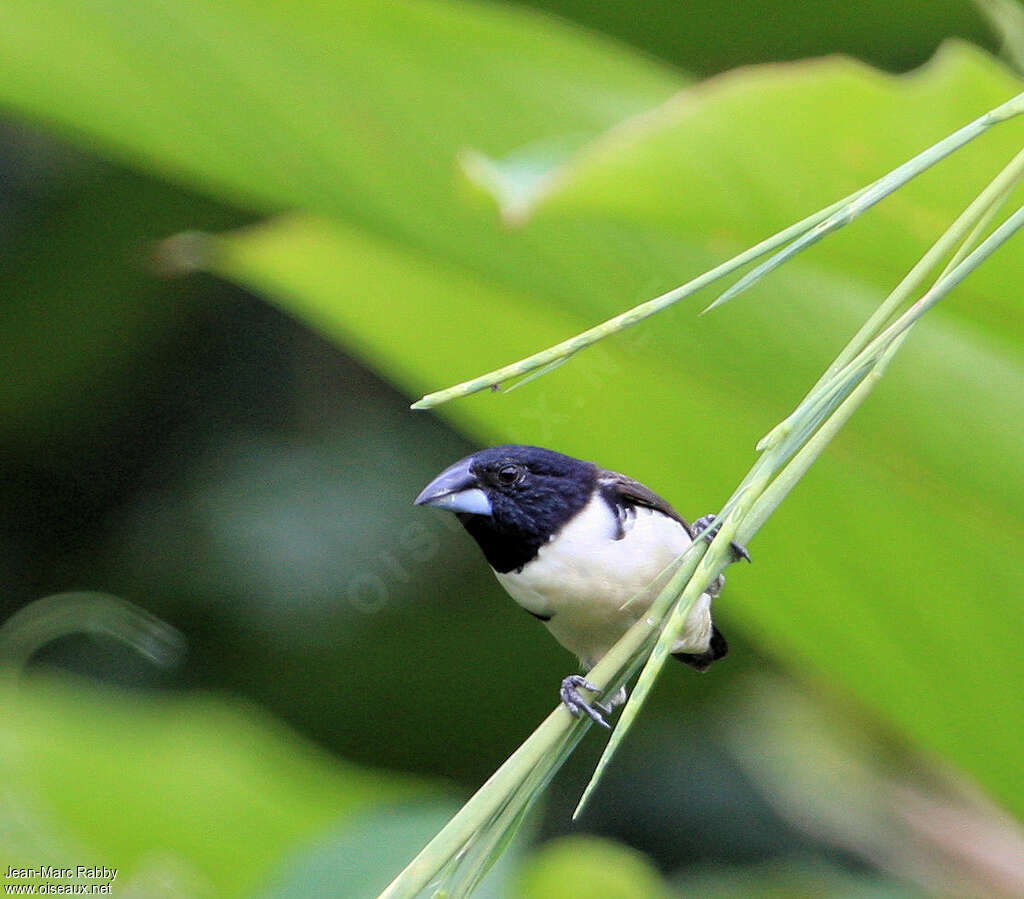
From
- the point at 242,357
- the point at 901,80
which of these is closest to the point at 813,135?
the point at 901,80

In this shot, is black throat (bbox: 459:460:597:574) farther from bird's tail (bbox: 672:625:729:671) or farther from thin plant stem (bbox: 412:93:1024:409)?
thin plant stem (bbox: 412:93:1024:409)

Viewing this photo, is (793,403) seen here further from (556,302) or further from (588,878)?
(588,878)

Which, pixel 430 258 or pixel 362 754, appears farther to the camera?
pixel 362 754

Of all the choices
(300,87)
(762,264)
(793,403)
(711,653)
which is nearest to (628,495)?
(793,403)

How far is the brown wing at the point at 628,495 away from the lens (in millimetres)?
1594

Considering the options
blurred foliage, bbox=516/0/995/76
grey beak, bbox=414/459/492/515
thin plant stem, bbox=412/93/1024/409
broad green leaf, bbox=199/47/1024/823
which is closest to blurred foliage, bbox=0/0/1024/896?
broad green leaf, bbox=199/47/1024/823

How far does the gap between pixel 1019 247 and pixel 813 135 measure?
25cm

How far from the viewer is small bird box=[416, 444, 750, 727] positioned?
4.82 ft

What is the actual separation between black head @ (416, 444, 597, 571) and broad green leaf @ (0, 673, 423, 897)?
0.44 metres

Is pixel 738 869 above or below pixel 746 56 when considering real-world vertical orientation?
below

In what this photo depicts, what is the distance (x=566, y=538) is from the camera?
59.7 inches

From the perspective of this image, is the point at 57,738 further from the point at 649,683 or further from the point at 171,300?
the point at 171,300

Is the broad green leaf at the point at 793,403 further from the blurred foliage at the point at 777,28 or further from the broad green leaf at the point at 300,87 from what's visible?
the blurred foliage at the point at 777,28

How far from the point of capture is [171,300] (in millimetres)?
3430
